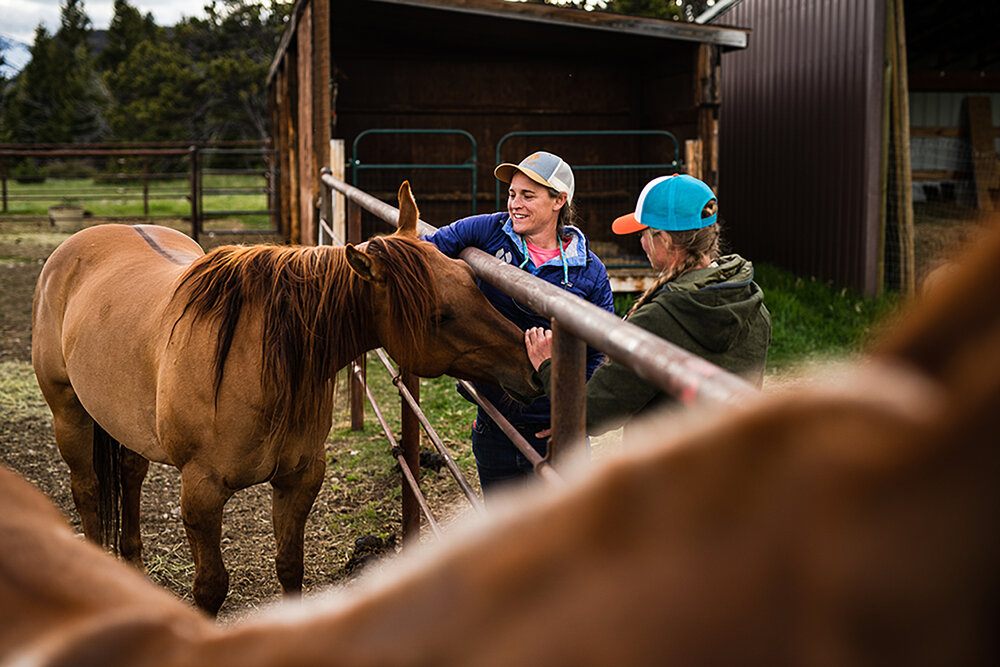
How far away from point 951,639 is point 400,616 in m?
0.18

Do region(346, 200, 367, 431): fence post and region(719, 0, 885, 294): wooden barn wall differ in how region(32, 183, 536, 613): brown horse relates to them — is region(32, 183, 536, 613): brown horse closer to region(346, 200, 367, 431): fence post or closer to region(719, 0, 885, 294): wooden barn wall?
region(346, 200, 367, 431): fence post

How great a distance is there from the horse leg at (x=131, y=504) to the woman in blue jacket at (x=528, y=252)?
1562mm

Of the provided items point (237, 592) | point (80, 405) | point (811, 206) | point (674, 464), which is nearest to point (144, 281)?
point (80, 405)

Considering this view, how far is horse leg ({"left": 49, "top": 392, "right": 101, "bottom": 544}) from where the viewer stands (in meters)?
3.49

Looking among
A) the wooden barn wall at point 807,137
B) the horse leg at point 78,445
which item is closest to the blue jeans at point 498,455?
the horse leg at point 78,445

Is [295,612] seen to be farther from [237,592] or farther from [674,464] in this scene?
[237,592]

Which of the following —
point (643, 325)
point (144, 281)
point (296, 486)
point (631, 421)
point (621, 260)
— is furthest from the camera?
point (621, 260)

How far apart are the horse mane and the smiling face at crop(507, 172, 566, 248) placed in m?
0.61

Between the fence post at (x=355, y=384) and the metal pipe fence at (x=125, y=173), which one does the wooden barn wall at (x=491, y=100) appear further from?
the metal pipe fence at (x=125, y=173)

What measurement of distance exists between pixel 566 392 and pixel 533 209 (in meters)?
1.55

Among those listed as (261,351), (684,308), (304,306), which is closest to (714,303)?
(684,308)

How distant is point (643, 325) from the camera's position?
1.90 metres

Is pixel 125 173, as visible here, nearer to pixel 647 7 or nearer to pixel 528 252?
pixel 647 7

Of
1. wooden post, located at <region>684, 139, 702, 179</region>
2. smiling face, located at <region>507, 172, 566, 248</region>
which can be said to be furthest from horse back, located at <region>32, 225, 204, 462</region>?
wooden post, located at <region>684, 139, 702, 179</region>
